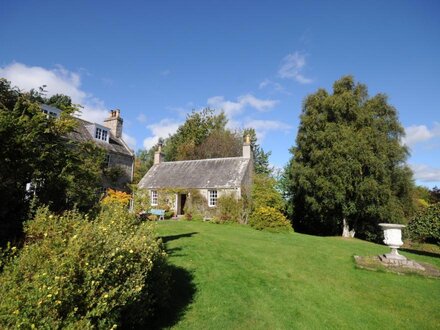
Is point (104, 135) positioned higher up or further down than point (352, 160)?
higher up

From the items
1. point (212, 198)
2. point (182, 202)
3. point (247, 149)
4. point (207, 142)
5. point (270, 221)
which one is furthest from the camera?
point (207, 142)

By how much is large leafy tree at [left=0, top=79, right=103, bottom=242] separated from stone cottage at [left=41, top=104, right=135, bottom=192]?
19.1m

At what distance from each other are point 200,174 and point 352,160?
1467cm

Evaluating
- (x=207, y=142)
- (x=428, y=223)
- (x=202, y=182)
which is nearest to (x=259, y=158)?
(x=207, y=142)

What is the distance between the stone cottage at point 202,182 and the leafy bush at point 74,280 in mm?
21172

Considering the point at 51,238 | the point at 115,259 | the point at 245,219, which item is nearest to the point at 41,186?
the point at 51,238

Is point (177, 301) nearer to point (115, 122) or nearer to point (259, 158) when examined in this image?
point (115, 122)

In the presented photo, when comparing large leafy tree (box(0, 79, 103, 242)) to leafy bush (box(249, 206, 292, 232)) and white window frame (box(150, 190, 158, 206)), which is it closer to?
leafy bush (box(249, 206, 292, 232))

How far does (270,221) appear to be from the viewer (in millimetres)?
22656

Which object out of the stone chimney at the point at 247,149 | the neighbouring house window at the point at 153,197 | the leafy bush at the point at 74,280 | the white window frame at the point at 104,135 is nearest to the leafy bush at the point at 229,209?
the stone chimney at the point at 247,149

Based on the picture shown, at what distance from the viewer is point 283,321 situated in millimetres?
6746

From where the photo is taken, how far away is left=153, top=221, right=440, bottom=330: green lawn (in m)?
6.78

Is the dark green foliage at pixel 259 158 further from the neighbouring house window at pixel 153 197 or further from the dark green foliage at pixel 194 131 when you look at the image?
the neighbouring house window at pixel 153 197

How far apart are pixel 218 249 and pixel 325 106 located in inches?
683
